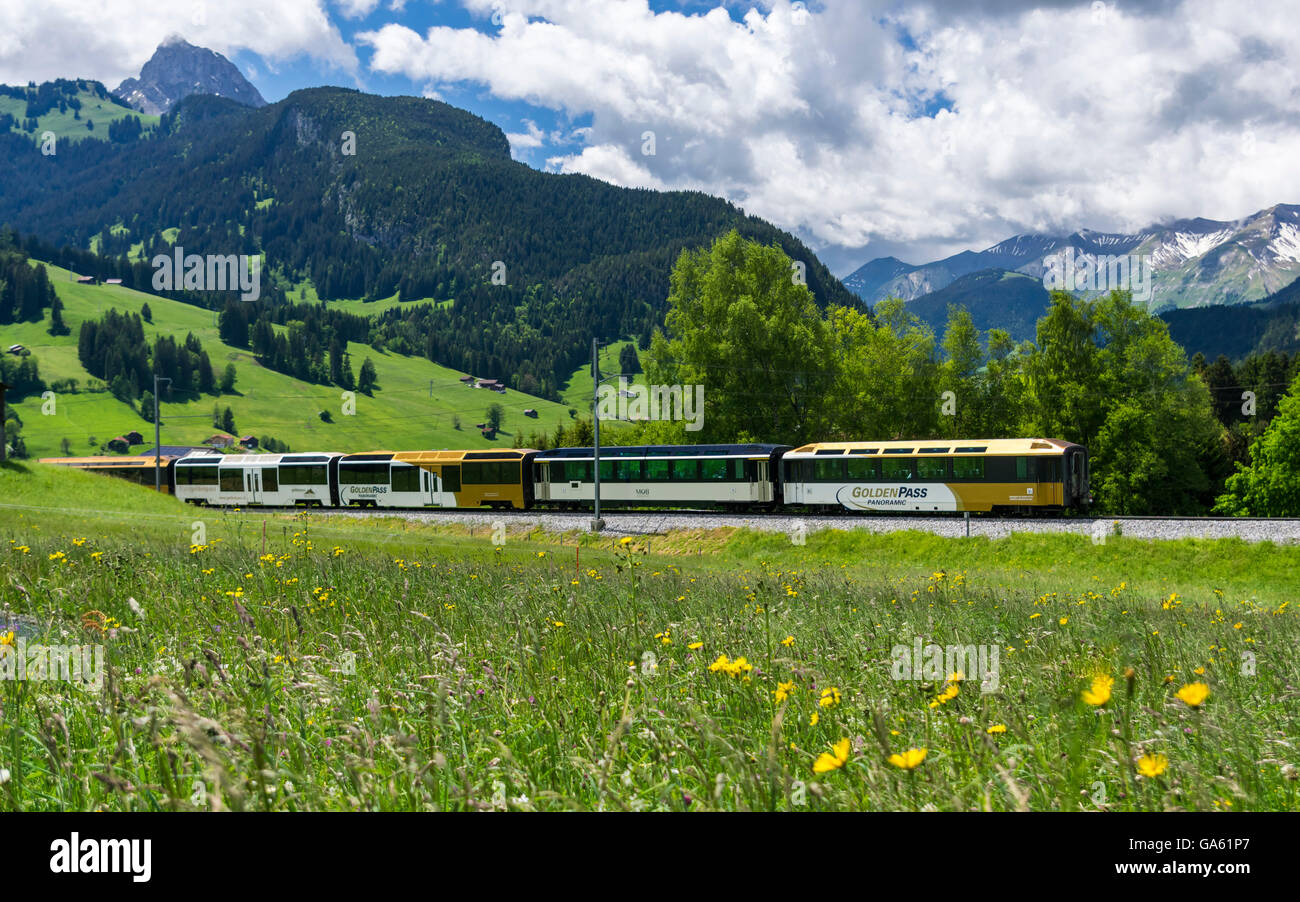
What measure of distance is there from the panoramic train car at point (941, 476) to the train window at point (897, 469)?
4cm

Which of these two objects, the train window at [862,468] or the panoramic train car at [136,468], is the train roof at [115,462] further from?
the train window at [862,468]

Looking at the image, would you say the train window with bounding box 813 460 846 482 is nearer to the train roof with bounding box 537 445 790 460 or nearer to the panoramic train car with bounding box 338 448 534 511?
the train roof with bounding box 537 445 790 460

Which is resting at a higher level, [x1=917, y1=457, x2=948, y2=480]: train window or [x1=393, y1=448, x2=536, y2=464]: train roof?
[x1=393, y1=448, x2=536, y2=464]: train roof

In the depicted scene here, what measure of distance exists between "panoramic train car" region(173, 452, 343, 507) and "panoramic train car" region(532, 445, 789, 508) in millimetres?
12984

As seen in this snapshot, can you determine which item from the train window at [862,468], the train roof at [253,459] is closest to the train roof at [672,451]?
the train window at [862,468]

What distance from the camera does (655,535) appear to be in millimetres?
35594

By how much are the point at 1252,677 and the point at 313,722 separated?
463cm

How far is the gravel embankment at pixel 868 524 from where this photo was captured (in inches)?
1049

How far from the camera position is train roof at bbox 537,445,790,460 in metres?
38.8

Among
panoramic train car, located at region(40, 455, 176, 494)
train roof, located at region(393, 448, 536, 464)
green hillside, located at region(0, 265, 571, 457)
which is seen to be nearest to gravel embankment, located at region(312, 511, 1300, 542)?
train roof, located at region(393, 448, 536, 464)

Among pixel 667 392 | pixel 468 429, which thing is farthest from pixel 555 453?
pixel 468 429

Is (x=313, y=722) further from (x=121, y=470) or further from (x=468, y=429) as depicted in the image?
(x=468, y=429)

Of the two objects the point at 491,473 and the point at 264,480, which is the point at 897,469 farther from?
the point at 264,480
